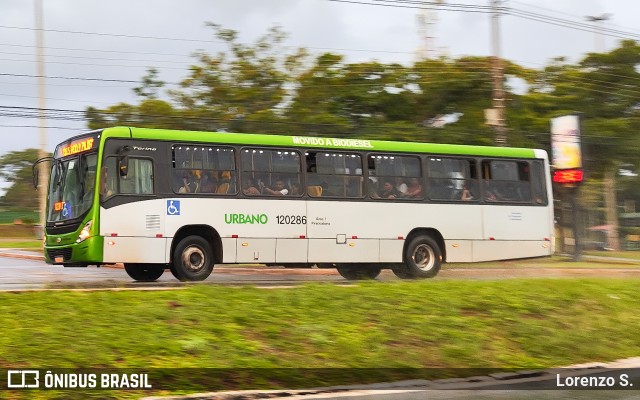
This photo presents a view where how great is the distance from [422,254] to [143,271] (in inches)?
258

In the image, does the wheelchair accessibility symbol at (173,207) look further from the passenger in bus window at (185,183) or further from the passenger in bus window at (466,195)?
the passenger in bus window at (466,195)

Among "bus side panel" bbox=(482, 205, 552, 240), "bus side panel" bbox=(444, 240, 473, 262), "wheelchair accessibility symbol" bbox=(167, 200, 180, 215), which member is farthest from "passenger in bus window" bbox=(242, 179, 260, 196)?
"bus side panel" bbox=(482, 205, 552, 240)

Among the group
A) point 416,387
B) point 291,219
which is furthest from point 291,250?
point 416,387

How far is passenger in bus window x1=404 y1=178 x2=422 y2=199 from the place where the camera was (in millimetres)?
19516

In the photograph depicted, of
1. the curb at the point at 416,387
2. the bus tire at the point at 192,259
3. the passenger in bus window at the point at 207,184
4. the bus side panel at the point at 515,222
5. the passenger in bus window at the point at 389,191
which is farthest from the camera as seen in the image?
the bus side panel at the point at 515,222

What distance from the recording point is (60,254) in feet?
52.7

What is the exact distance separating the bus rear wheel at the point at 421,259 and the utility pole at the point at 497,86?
396 inches

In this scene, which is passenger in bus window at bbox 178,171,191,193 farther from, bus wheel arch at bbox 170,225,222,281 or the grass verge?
the grass verge

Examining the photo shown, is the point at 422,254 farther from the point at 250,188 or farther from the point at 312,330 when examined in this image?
the point at 312,330

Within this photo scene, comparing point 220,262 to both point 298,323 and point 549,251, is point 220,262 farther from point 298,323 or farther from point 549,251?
point 549,251

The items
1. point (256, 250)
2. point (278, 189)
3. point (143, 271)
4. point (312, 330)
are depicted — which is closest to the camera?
point (312, 330)

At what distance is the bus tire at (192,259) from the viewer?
642 inches
